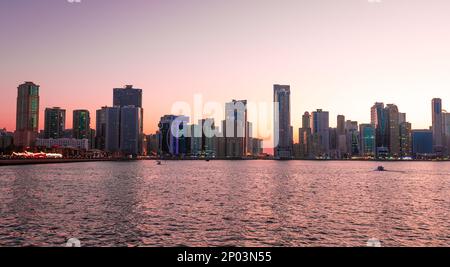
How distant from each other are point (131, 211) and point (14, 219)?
12.1 metres

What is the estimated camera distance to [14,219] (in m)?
39.1

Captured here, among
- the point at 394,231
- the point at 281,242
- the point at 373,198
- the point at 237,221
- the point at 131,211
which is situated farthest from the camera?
the point at 373,198

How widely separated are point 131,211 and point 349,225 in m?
24.4

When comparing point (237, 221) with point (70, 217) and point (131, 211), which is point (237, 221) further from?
point (70, 217)

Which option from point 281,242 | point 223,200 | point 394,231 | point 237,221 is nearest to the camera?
point 281,242

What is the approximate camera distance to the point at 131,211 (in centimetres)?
4569
